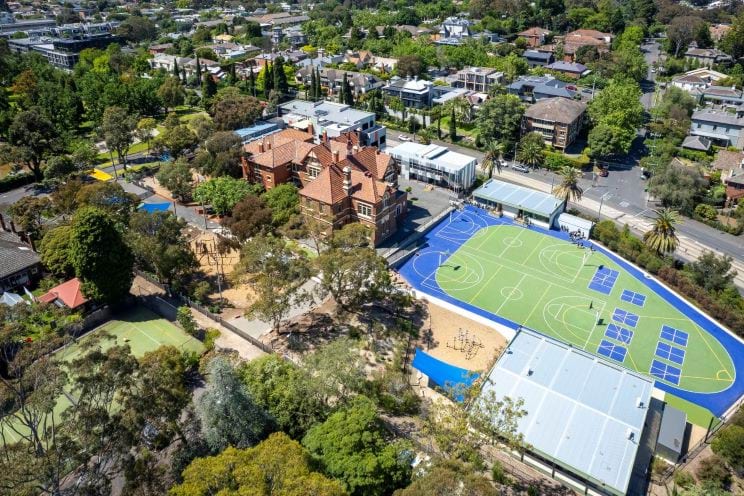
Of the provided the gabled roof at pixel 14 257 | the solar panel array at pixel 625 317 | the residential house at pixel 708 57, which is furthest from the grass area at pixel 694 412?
the residential house at pixel 708 57

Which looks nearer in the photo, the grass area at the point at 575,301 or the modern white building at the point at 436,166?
the grass area at the point at 575,301

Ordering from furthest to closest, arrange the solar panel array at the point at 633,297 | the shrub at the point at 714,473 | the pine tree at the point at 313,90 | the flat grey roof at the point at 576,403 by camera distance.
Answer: the pine tree at the point at 313,90 < the solar panel array at the point at 633,297 < the shrub at the point at 714,473 < the flat grey roof at the point at 576,403

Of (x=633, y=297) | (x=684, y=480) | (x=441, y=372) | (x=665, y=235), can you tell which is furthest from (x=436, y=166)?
(x=684, y=480)

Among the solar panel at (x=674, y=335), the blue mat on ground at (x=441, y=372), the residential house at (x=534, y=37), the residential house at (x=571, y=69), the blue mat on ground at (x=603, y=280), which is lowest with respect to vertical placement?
the solar panel at (x=674, y=335)

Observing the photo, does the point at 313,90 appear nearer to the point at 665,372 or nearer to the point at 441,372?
the point at 441,372

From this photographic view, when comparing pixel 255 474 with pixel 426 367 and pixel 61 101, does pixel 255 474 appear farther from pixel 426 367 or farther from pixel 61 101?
pixel 61 101

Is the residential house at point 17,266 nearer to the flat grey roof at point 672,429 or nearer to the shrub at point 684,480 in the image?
the flat grey roof at point 672,429

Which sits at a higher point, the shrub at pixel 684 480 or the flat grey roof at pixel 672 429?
the flat grey roof at pixel 672 429

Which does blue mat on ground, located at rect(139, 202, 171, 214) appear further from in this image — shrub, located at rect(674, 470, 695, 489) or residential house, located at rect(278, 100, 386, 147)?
shrub, located at rect(674, 470, 695, 489)

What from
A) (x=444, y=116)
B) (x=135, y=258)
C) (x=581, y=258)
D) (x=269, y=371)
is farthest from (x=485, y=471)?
(x=444, y=116)
